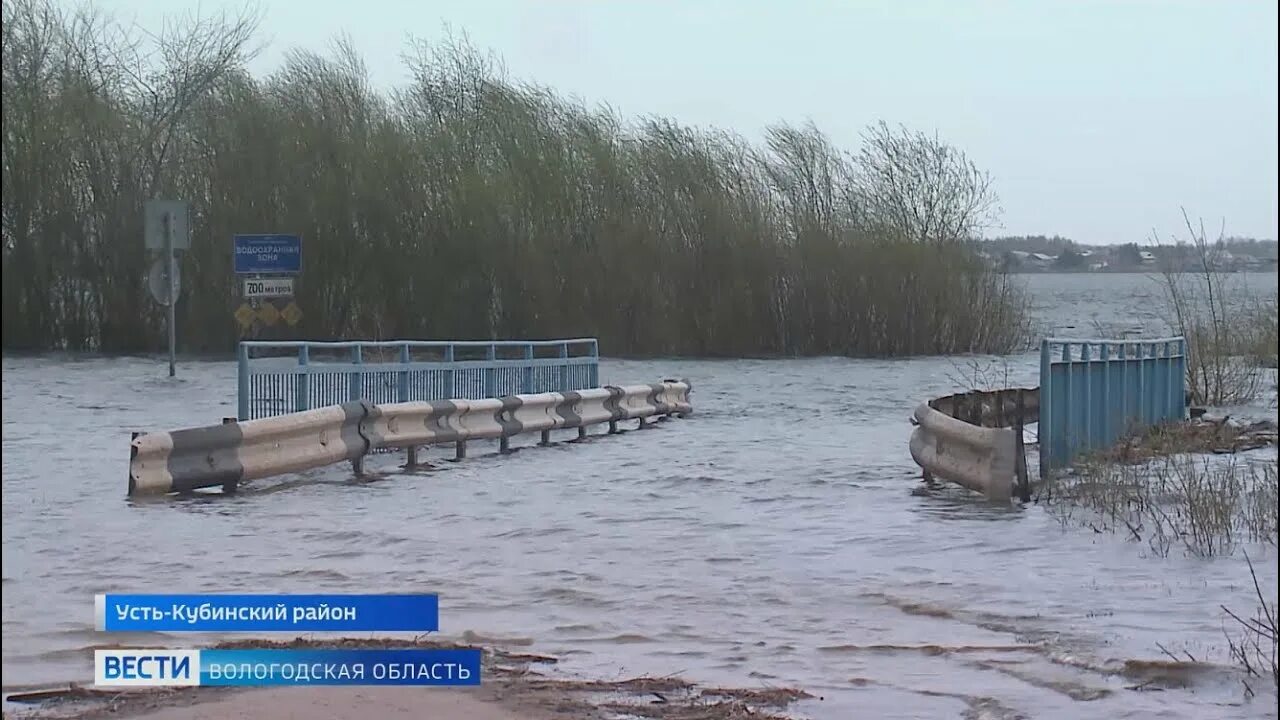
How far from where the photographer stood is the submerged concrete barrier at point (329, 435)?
1339cm

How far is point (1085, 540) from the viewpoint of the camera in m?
11.8

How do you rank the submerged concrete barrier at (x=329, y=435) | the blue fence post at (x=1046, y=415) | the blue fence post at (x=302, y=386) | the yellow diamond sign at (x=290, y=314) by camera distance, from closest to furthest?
1. the submerged concrete barrier at (x=329, y=435)
2. the blue fence post at (x=1046, y=415)
3. the blue fence post at (x=302, y=386)
4. the yellow diamond sign at (x=290, y=314)

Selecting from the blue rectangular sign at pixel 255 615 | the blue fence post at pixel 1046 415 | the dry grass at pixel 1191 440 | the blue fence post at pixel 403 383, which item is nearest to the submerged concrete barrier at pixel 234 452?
the blue fence post at pixel 403 383

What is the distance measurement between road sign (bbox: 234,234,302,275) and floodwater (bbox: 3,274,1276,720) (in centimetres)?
1811

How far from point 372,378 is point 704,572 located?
10.0 metres

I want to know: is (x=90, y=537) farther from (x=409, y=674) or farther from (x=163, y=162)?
(x=163, y=162)

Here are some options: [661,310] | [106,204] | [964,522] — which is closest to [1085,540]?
[964,522]

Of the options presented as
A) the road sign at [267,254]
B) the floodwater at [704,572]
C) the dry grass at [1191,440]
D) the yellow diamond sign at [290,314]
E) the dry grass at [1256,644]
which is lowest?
the floodwater at [704,572]

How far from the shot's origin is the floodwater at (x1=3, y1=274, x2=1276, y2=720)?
7.39m

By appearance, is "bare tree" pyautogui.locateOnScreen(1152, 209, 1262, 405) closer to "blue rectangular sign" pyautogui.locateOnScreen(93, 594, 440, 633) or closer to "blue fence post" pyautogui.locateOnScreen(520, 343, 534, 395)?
"blue fence post" pyautogui.locateOnScreen(520, 343, 534, 395)

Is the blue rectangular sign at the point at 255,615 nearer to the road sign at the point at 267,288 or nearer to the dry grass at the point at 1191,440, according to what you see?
the dry grass at the point at 1191,440

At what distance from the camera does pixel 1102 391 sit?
17031 mm

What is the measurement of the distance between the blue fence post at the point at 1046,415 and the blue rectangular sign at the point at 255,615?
8408 mm

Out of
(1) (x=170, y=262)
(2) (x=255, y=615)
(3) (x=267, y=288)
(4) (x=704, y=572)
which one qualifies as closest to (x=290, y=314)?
(3) (x=267, y=288)
